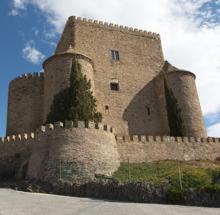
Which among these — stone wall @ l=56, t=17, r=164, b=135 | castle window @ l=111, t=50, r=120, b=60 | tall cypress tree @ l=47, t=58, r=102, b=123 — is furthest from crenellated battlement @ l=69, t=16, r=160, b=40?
tall cypress tree @ l=47, t=58, r=102, b=123

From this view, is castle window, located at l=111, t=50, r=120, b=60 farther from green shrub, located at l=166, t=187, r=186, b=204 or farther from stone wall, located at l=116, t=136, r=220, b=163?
green shrub, located at l=166, t=187, r=186, b=204

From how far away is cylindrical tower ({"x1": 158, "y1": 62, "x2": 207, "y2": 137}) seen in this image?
107 ft

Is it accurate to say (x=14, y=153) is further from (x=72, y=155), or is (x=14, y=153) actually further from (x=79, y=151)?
(x=79, y=151)

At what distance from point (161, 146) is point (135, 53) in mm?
14244

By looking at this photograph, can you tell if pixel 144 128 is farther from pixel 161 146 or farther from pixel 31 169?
pixel 31 169

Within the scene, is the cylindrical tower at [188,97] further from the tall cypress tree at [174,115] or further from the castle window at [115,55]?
the castle window at [115,55]

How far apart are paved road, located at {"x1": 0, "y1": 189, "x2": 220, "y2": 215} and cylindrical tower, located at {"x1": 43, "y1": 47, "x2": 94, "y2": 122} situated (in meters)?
13.2

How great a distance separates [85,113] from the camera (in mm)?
25328

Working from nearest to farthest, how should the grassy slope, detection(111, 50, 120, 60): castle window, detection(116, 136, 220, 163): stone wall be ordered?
the grassy slope < detection(116, 136, 220, 163): stone wall < detection(111, 50, 120, 60): castle window

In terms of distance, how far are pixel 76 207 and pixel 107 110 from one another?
1805cm

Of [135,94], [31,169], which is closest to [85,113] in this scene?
[31,169]

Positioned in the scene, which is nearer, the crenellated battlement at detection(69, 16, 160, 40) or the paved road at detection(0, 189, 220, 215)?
the paved road at detection(0, 189, 220, 215)

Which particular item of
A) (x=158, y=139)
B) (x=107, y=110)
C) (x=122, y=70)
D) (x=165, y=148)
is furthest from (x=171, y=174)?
(x=122, y=70)

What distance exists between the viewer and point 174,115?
105 feet
